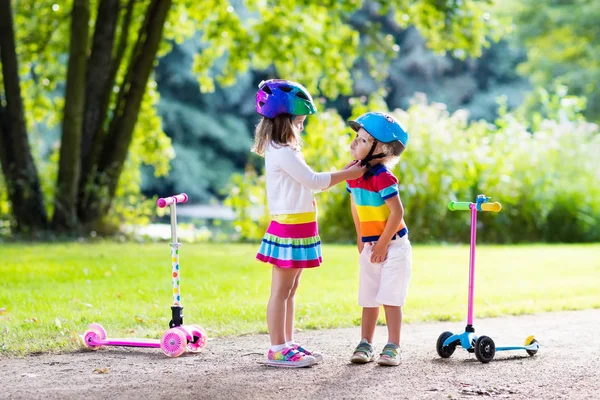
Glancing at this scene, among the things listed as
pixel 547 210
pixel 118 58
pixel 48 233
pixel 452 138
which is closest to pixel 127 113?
pixel 118 58

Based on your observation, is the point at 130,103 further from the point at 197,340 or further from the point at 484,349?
the point at 484,349

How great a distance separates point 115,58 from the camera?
13.1 m

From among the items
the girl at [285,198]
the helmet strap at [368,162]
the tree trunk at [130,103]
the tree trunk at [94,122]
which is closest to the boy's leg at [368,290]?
the girl at [285,198]

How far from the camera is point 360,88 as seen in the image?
2994cm

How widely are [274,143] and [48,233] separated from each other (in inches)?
302

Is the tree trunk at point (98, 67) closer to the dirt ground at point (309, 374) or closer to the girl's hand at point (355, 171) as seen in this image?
the dirt ground at point (309, 374)

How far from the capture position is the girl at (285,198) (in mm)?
4730

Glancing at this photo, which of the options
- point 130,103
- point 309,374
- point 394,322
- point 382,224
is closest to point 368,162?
point 382,224

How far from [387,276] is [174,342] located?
4.06 ft

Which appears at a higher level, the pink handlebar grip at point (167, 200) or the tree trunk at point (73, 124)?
the tree trunk at point (73, 124)

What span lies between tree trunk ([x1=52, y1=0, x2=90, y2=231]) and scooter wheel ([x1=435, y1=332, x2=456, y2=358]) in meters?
7.73

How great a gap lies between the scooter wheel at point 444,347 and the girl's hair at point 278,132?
133 cm

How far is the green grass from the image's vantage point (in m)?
6.12

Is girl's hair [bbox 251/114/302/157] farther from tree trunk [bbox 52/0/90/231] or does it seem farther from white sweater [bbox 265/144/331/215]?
tree trunk [bbox 52/0/90/231]
